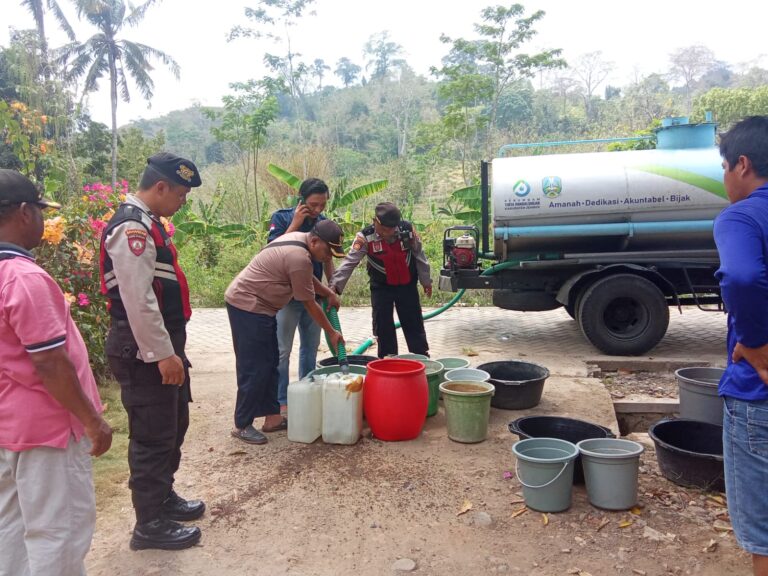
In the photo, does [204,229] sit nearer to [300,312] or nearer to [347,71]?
[300,312]

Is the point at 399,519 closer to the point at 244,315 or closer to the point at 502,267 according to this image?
the point at 244,315

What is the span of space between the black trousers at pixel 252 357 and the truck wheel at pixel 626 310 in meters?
3.65

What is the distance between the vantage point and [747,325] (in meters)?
2.01

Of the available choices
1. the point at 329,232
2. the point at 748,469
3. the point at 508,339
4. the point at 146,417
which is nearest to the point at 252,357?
the point at 329,232

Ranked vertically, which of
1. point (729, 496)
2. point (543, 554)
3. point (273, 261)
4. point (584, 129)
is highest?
point (584, 129)

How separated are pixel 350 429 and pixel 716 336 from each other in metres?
5.29

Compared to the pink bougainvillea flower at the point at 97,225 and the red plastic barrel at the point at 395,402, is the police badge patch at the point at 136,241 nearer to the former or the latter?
the red plastic barrel at the point at 395,402

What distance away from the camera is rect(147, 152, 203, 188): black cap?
2.87 metres

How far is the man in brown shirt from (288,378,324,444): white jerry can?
0.23 meters

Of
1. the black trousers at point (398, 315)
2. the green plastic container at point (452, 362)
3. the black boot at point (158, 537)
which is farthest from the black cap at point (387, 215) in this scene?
the black boot at point (158, 537)

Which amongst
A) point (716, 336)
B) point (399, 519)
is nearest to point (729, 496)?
point (399, 519)

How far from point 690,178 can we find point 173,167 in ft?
17.7

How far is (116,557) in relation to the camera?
3.00m

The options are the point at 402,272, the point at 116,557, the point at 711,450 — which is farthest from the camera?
the point at 402,272
